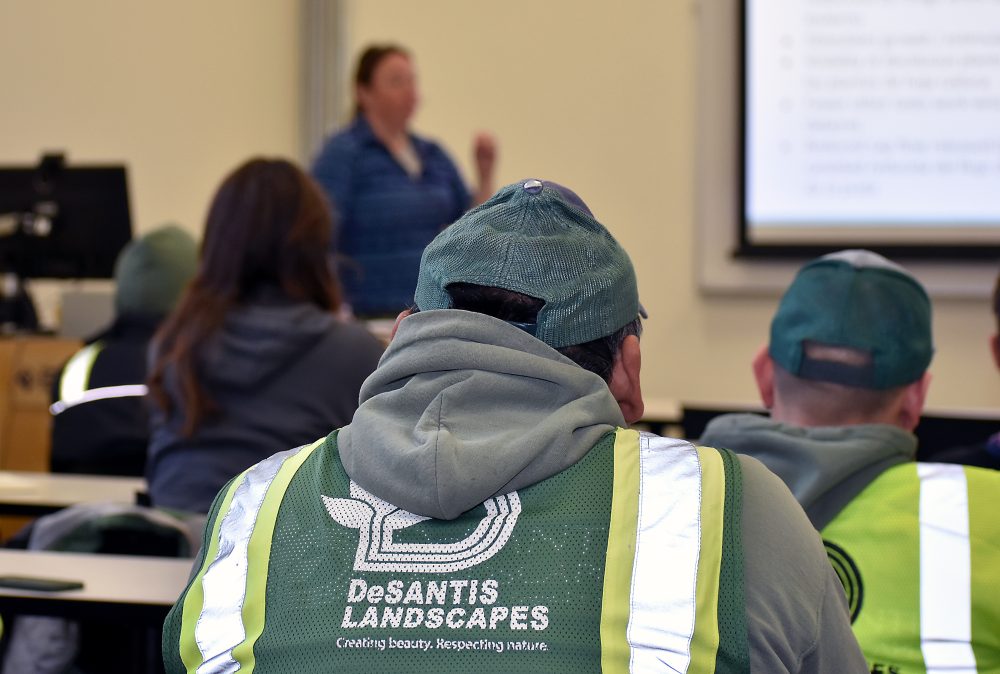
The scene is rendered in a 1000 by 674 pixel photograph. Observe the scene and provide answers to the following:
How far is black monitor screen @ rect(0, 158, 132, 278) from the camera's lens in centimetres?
457

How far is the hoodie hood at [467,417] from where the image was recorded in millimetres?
971

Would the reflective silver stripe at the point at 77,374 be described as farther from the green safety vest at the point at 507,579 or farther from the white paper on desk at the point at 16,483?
the green safety vest at the point at 507,579

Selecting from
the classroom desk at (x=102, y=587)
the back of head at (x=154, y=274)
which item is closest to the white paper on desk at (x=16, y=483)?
the back of head at (x=154, y=274)

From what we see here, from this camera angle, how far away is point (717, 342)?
17.4 feet

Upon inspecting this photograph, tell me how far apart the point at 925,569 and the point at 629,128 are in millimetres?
4044

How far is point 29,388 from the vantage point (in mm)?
4410

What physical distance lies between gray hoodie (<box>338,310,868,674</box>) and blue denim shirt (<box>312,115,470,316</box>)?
126 inches

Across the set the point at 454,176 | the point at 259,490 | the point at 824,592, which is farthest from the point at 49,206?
the point at 824,592

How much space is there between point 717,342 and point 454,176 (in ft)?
4.79

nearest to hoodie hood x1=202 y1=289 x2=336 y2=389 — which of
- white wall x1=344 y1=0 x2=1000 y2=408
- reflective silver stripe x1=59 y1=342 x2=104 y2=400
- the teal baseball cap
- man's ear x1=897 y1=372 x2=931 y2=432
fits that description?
reflective silver stripe x1=59 y1=342 x2=104 y2=400

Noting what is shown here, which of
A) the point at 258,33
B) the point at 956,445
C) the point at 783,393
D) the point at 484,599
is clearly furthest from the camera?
the point at 258,33

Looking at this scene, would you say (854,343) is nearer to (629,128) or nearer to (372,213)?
(372,213)

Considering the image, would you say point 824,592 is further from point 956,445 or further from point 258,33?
point 258,33

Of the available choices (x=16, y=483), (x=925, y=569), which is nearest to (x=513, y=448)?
(x=925, y=569)
